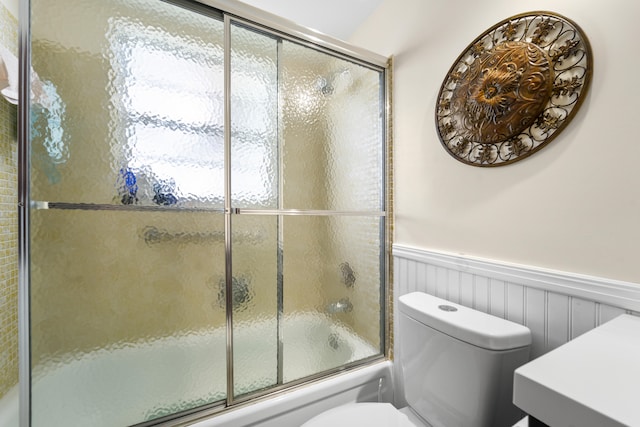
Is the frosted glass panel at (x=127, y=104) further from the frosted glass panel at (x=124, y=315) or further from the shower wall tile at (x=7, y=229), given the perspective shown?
the shower wall tile at (x=7, y=229)

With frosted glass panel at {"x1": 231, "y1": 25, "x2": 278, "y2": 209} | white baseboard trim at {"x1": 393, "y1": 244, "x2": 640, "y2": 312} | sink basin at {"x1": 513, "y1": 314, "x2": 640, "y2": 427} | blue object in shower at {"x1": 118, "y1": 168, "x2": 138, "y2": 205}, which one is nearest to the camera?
sink basin at {"x1": 513, "y1": 314, "x2": 640, "y2": 427}

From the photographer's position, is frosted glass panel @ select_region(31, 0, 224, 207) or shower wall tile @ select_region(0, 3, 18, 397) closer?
frosted glass panel @ select_region(31, 0, 224, 207)

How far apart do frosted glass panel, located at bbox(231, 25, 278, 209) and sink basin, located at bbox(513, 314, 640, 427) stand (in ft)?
3.43

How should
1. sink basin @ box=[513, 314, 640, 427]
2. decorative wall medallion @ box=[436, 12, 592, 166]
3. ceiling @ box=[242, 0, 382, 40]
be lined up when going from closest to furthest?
sink basin @ box=[513, 314, 640, 427] → decorative wall medallion @ box=[436, 12, 592, 166] → ceiling @ box=[242, 0, 382, 40]

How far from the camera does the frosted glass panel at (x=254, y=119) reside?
3.92ft

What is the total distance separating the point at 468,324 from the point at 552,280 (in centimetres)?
31

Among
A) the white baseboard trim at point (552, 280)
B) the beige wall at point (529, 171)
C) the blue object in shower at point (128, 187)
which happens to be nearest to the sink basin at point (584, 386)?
the white baseboard trim at point (552, 280)

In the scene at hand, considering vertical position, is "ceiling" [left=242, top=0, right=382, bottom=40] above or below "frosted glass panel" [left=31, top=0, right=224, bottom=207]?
above

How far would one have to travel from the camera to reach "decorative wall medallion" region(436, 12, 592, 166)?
0.87 meters

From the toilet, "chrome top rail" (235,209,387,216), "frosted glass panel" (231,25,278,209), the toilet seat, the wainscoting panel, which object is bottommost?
the toilet seat

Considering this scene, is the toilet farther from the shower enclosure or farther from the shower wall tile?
the shower wall tile

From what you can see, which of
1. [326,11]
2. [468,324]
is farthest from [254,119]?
[468,324]

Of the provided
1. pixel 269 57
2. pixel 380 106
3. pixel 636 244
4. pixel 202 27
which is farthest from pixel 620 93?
pixel 202 27

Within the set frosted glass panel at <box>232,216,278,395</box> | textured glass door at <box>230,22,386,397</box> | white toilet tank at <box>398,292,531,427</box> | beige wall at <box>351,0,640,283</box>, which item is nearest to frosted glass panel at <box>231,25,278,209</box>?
textured glass door at <box>230,22,386,397</box>
